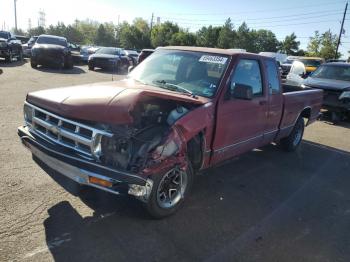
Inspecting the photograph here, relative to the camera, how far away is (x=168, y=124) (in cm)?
394

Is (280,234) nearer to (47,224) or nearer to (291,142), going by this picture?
(47,224)

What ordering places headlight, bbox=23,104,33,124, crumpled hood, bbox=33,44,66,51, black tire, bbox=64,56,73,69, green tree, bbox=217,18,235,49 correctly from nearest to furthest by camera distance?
headlight, bbox=23,104,33,124 → crumpled hood, bbox=33,44,66,51 → black tire, bbox=64,56,73,69 → green tree, bbox=217,18,235,49

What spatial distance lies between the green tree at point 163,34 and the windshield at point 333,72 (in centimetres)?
6626

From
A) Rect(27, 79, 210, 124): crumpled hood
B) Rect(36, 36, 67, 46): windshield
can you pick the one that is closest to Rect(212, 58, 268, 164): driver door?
Rect(27, 79, 210, 124): crumpled hood

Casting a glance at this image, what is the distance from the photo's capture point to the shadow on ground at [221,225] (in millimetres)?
3484

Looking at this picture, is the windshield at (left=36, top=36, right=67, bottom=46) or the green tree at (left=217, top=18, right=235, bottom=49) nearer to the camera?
the windshield at (left=36, top=36, right=67, bottom=46)

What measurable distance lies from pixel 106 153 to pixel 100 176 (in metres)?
0.24

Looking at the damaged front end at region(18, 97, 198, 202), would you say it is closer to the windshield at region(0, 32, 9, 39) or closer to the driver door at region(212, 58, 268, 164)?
the driver door at region(212, 58, 268, 164)

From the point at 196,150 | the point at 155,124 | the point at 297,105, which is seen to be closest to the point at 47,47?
the point at 297,105

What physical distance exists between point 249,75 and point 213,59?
692mm

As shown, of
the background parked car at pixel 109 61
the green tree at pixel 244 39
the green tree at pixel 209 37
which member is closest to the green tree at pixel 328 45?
the green tree at pixel 244 39

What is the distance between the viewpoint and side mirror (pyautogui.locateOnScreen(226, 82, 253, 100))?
4680 mm

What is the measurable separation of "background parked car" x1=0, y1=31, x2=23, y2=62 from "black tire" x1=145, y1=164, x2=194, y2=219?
749 inches

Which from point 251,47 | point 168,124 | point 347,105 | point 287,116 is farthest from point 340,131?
point 251,47
